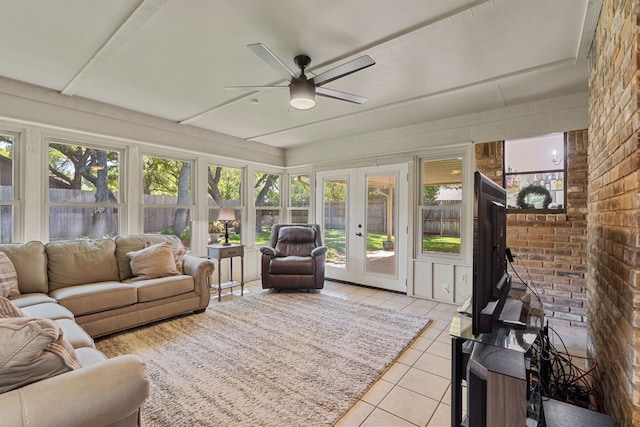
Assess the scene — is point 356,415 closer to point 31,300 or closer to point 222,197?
point 31,300

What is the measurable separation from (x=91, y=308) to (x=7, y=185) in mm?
1707

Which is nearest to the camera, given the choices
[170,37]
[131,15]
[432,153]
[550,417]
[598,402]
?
[550,417]

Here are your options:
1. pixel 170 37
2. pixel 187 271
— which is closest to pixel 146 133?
pixel 187 271

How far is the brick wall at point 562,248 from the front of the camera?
10.4ft

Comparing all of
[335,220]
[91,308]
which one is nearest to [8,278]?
[91,308]

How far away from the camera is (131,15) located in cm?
196

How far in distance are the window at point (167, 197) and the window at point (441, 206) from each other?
357cm

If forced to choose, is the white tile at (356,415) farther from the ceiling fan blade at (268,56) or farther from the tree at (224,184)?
the tree at (224,184)

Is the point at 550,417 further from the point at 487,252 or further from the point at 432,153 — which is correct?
the point at 432,153

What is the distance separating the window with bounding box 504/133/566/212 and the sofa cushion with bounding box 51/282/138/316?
4.33m

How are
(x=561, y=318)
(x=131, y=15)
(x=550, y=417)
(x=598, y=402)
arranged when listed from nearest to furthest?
(x=550, y=417), (x=598, y=402), (x=131, y=15), (x=561, y=318)

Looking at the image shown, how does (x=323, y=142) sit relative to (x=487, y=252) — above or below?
above

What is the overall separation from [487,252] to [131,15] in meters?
2.54

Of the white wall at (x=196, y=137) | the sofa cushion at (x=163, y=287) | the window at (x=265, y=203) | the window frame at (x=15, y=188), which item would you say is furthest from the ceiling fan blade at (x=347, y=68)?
the window at (x=265, y=203)
